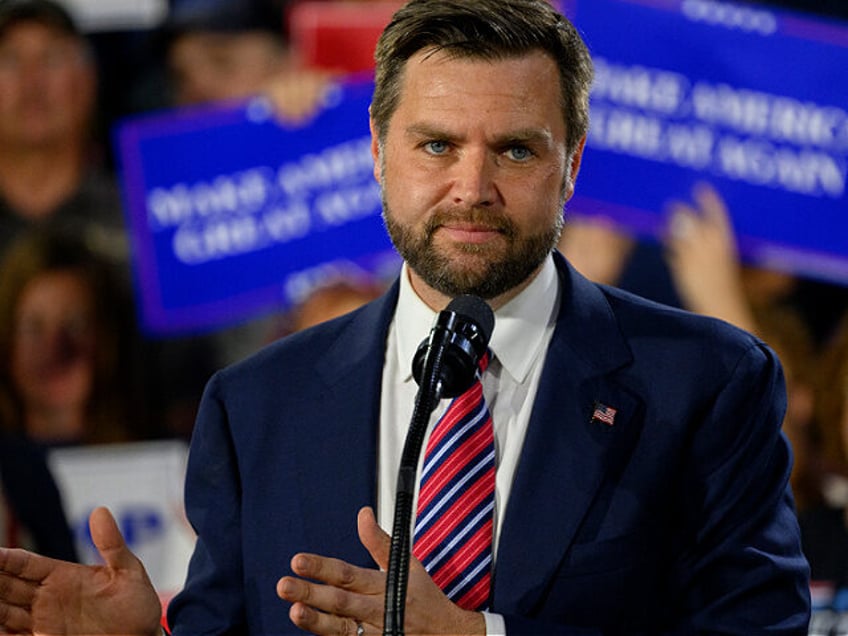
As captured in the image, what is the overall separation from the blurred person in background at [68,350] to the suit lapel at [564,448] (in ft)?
8.22

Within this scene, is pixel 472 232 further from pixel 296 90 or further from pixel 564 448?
pixel 296 90

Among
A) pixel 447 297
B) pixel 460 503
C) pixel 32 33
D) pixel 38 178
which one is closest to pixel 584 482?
pixel 460 503

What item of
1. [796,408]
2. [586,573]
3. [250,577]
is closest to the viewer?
[586,573]

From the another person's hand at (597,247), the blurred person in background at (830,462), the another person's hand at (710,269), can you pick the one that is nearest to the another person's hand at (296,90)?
the another person's hand at (597,247)

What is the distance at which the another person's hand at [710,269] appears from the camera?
4012 mm

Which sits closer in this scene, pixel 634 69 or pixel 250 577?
pixel 250 577

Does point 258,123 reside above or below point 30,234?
above

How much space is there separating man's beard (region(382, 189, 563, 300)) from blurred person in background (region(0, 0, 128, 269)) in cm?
252

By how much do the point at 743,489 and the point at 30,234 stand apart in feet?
9.66

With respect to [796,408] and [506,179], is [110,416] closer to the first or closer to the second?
[796,408]

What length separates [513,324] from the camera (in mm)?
1838

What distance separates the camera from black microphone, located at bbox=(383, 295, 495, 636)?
4.41 feet

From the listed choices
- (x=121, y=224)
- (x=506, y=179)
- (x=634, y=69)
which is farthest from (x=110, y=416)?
(x=506, y=179)

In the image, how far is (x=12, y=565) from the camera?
170cm
